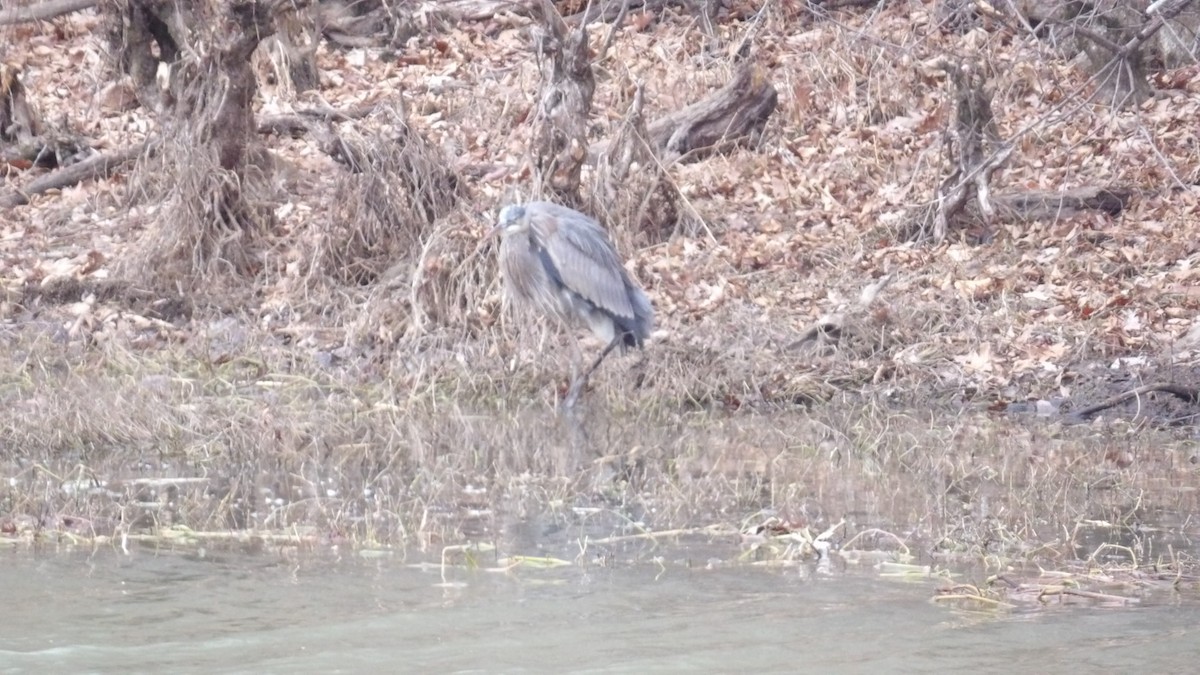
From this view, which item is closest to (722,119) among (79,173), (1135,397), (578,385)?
(578,385)

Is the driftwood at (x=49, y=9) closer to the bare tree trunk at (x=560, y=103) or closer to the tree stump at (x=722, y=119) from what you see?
the tree stump at (x=722, y=119)

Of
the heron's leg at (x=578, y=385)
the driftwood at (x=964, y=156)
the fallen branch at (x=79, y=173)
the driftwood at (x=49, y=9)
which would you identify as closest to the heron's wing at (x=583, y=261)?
the heron's leg at (x=578, y=385)

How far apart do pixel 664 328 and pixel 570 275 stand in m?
0.95

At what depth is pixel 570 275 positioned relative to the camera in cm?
916

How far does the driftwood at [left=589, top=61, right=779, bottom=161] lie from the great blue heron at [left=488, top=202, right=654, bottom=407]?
336 cm

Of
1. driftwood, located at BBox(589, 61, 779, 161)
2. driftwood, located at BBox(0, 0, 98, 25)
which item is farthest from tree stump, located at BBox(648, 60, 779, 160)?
driftwood, located at BBox(0, 0, 98, 25)

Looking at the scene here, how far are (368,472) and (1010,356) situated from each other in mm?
3946

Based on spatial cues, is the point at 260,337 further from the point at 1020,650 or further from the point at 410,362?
the point at 1020,650

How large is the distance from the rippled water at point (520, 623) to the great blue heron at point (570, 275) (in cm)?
406

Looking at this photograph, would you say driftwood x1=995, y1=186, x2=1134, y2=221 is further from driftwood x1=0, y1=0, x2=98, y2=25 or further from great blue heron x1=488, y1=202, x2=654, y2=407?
driftwood x1=0, y1=0, x2=98, y2=25

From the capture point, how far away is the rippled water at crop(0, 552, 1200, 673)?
13.3ft

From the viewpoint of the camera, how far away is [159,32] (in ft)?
38.6

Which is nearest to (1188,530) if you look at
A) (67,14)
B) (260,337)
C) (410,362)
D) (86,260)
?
(410,362)

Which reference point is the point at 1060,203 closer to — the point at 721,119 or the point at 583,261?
the point at 721,119
